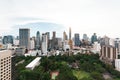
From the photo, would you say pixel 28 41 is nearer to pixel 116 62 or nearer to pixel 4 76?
pixel 116 62

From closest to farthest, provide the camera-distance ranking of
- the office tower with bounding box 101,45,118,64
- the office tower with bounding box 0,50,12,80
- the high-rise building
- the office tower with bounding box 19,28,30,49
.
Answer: the office tower with bounding box 0,50,12,80, the office tower with bounding box 101,45,118,64, the office tower with bounding box 19,28,30,49, the high-rise building

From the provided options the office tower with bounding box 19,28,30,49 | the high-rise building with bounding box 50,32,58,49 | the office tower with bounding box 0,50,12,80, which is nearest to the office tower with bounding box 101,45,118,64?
the office tower with bounding box 0,50,12,80

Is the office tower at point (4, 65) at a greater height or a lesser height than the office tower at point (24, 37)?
lesser

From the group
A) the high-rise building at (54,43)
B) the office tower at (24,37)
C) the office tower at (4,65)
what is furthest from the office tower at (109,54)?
the office tower at (24,37)

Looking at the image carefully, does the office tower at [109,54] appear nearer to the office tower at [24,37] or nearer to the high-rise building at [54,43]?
the high-rise building at [54,43]

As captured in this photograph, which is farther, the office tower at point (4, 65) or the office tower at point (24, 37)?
the office tower at point (24, 37)

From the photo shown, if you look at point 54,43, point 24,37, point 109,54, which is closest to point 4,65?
point 109,54

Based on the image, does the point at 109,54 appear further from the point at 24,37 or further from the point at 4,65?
the point at 24,37

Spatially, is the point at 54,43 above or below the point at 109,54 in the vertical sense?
above

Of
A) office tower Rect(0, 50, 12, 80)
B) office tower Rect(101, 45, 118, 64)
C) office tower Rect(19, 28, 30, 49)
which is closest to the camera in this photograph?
office tower Rect(0, 50, 12, 80)

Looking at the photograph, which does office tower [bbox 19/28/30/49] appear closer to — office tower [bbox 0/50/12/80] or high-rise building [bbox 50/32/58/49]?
high-rise building [bbox 50/32/58/49]

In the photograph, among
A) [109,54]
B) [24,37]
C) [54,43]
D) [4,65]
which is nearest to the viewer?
[4,65]
